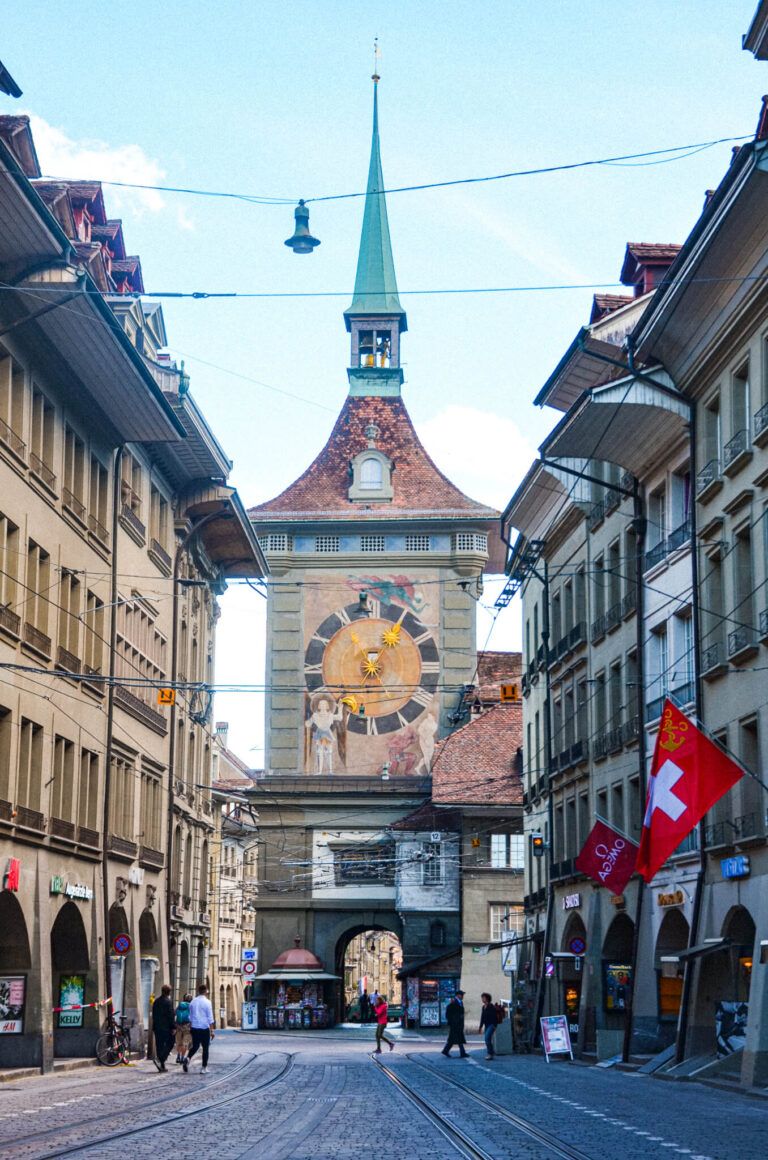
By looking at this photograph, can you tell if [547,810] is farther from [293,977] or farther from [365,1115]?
[365,1115]

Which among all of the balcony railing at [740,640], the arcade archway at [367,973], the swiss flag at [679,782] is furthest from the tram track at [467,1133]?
the arcade archway at [367,973]

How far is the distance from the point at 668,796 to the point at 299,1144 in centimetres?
1235

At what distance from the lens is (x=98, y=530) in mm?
39938

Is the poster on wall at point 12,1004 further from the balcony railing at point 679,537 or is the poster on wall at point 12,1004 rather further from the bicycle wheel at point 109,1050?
the balcony railing at point 679,537

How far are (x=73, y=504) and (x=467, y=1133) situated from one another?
2201 centimetres

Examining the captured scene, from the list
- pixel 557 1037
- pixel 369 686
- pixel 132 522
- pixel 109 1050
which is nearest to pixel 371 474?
pixel 369 686

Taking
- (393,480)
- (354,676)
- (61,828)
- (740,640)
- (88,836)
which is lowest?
(88,836)

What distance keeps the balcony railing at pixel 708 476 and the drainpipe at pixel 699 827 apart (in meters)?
0.26

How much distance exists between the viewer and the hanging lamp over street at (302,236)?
2216cm

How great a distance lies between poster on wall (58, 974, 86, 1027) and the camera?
37531mm

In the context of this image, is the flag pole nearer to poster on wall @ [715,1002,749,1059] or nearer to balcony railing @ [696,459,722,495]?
balcony railing @ [696,459,722,495]

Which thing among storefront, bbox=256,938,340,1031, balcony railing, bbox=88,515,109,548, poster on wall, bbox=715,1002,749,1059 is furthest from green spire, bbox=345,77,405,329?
poster on wall, bbox=715,1002,749,1059

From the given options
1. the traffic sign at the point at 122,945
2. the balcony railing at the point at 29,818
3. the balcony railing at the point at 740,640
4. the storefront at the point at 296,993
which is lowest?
the storefront at the point at 296,993

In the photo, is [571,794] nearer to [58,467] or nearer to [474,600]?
[58,467]
